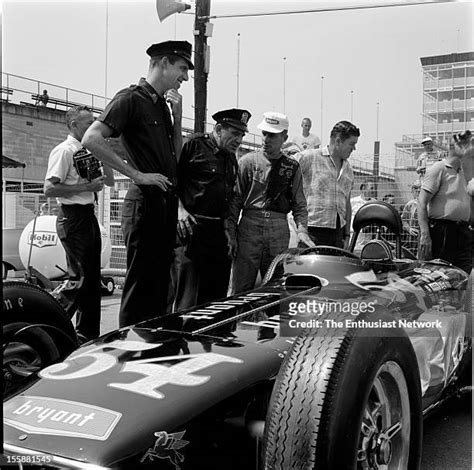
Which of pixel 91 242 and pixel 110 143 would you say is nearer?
pixel 110 143

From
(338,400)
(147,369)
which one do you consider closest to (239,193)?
(147,369)

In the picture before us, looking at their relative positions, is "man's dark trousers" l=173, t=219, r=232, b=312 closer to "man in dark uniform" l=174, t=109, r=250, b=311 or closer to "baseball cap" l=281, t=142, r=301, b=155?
"man in dark uniform" l=174, t=109, r=250, b=311

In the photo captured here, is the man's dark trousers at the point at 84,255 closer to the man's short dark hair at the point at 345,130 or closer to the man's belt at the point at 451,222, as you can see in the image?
the man's short dark hair at the point at 345,130

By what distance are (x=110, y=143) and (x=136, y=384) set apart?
5.31 ft

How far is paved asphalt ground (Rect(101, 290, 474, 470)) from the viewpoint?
8.38ft

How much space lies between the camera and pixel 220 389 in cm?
169

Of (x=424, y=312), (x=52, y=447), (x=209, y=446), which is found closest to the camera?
(x=52, y=447)

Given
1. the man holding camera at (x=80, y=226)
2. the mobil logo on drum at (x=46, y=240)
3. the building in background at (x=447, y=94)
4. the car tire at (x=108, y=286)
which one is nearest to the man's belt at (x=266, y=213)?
the man holding camera at (x=80, y=226)

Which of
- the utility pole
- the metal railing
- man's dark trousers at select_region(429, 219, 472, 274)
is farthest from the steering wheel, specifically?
man's dark trousers at select_region(429, 219, 472, 274)

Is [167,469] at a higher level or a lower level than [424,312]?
lower

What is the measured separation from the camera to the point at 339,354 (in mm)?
1643

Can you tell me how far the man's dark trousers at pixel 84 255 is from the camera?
11.9 ft

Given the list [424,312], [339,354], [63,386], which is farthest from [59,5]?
[424,312]

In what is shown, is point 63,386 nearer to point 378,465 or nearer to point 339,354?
point 339,354
